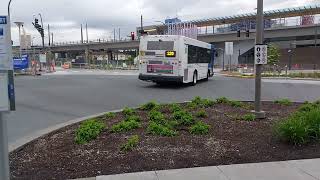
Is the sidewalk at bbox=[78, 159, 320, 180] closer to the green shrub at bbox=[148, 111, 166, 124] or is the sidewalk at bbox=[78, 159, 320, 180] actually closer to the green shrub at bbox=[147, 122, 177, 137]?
the green shrub at bbox=[147, 122, 177, 137]

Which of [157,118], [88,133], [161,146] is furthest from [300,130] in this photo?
[88,133]

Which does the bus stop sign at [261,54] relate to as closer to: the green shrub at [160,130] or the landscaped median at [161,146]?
the landscaped median at [161,146]

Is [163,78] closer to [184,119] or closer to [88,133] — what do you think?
[184,119]

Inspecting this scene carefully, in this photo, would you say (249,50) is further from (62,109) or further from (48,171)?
(48,171)

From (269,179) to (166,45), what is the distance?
56.6 feet


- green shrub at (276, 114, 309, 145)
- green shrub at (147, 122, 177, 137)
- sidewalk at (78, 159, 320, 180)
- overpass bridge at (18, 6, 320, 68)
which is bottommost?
sidewalk at (78, 159, 320, 180)

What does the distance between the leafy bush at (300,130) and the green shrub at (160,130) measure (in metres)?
1.97

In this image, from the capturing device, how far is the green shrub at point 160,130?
7352mm

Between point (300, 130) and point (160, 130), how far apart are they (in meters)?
2.61

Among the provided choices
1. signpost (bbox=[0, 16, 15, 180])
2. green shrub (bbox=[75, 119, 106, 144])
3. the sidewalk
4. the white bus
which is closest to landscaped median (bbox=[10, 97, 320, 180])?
green shrub (bbox=[75, 119, 106, 144])

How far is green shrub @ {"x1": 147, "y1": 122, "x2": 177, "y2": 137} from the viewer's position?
7.35m

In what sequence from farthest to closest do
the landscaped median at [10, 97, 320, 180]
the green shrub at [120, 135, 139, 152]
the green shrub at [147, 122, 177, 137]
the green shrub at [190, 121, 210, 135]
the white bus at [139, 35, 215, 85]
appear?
the white bus at [139, 35, 215, 85] < the green shrub at [190, 121, 210, 135] < the green shrub at [147, 122, 177, 137] < the green shrub at [120, 135, 139, 152] < the landscaped median at [10, 97, 320, 180]

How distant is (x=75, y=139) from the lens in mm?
6984

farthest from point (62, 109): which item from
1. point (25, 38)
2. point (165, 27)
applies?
point (165, 27)
